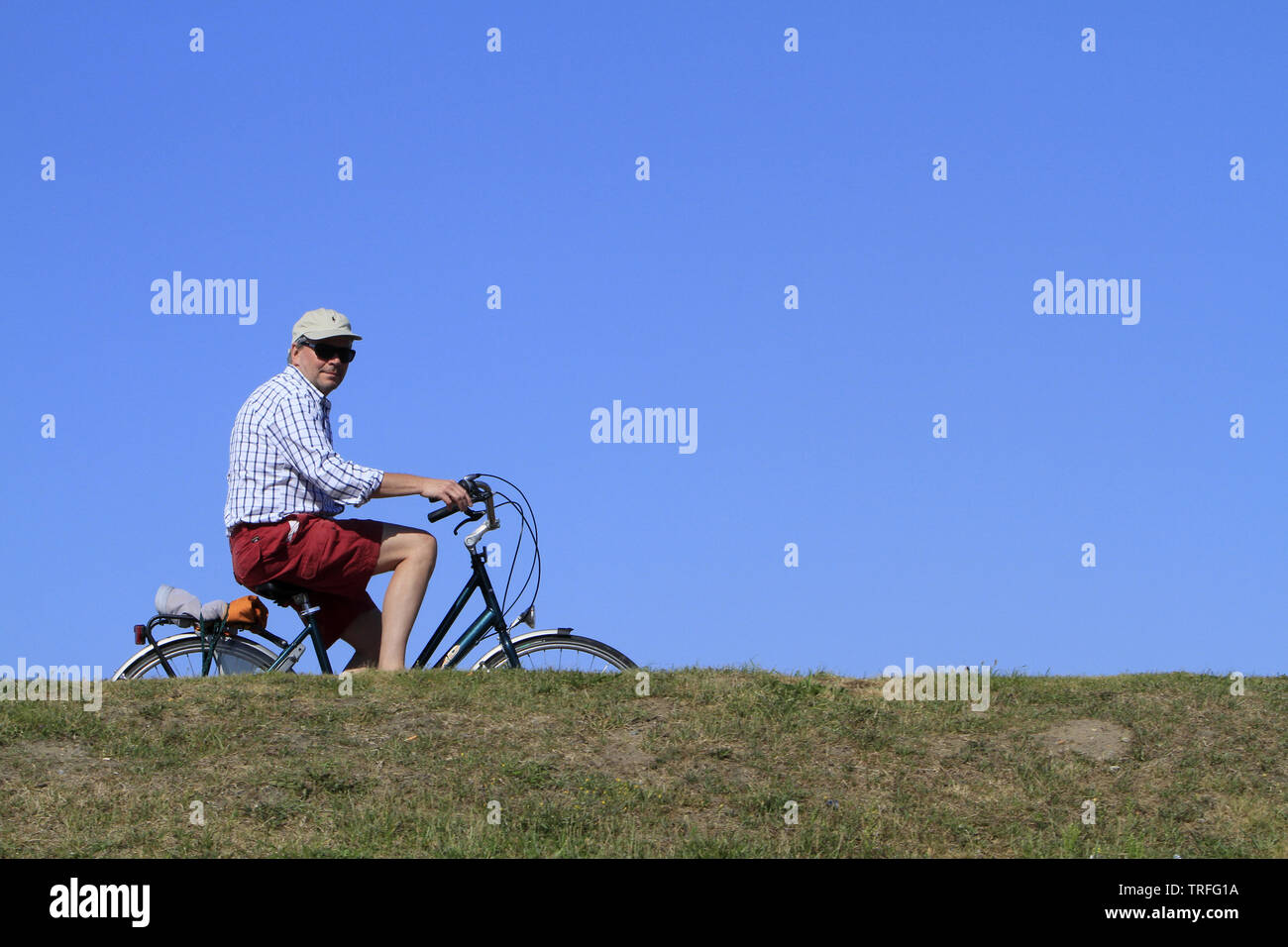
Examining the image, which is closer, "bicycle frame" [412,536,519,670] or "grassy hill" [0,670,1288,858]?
"grassy hill" [0,670,1288,858]

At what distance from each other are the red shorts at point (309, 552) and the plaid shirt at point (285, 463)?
88 millimetres

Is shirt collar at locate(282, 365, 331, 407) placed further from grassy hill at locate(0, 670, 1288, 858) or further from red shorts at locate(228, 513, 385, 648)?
grassy hill at locate(0, 670, 1288, 858)

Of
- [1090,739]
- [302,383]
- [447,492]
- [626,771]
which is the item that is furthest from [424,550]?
[1090,739]

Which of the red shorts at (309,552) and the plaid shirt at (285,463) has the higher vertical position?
the plaid shirt at (285,463)

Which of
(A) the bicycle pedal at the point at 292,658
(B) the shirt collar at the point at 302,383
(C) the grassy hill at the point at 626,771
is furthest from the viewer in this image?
(A) the bicycle pedal at the point at 292,658

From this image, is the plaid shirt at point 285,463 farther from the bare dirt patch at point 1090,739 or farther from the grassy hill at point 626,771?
the bare dirt patch at point 1090,739

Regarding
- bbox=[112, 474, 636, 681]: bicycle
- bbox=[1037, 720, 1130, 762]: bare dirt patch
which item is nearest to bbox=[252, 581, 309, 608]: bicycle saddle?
bbox=[112, 474, 636, 681]: bicycle

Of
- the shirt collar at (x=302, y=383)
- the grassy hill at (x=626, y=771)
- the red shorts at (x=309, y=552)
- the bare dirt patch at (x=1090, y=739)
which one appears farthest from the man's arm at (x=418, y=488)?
the bare dirt patch at (x=1090, y=739)

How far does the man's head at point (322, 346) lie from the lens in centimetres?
986

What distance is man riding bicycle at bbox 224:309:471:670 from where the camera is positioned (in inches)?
379

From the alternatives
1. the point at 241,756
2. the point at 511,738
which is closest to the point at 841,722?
the point at 511,738

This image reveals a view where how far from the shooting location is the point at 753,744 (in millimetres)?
9750
